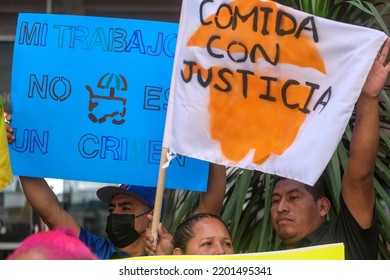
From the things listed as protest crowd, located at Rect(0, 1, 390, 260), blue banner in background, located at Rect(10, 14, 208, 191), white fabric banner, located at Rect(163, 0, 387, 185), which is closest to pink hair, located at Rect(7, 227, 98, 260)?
protest crowd, located at Rect(0, 1, 390, 260)

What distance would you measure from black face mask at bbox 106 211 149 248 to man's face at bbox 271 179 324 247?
62 cm

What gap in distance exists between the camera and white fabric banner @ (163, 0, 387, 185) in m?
3.75

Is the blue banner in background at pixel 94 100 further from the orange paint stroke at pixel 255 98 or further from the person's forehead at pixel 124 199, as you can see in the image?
the orange paint stroke at pixel 255 98

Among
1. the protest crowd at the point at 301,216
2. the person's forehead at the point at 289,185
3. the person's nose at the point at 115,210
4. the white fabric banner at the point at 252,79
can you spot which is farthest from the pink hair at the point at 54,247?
the person's nose at the point at 115,210

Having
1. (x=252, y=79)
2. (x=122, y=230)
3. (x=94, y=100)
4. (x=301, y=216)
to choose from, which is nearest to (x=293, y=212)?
(x=301, y=216)

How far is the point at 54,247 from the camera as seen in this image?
2.42 metres

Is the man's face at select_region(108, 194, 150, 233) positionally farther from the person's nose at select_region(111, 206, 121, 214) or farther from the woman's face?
the woman's face

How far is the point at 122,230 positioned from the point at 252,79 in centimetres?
88
